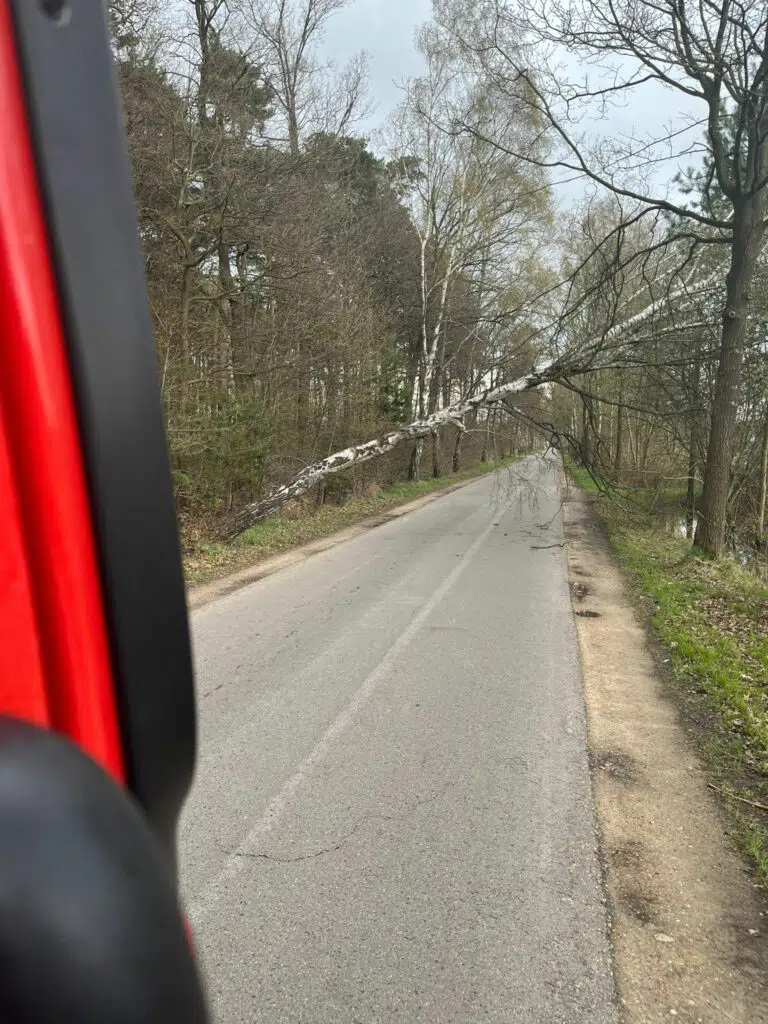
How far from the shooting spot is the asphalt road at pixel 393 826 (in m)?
2.64

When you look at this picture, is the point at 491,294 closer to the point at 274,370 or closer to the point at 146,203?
the point at 274,370

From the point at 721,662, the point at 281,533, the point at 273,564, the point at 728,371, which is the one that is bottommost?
the point at 281,533

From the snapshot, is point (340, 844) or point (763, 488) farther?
point (763, 488)

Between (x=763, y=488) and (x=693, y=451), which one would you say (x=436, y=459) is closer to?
(x=763, y=488)

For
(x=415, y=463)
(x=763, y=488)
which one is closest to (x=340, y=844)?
(x=763, y=488)

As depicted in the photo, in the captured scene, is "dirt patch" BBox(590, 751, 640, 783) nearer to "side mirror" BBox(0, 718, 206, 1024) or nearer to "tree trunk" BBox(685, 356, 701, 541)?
"side mirror" BBox(0, 718, 206, 1024)

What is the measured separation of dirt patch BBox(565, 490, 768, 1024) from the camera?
2.65 meters

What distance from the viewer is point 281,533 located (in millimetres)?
13570

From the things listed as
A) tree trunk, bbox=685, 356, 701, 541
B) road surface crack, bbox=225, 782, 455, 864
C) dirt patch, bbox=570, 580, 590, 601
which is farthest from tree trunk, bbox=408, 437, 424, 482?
road surface crack, bbox=225, 782, 455, 864

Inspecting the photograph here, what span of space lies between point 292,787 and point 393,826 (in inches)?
27.2

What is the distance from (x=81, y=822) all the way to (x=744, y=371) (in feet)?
50.5

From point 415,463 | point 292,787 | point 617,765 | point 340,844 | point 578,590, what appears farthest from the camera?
point 415,463

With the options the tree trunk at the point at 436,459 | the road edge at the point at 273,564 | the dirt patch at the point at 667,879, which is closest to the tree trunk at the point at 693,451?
the road edge at the point at 273,564

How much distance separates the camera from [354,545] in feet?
42.1
